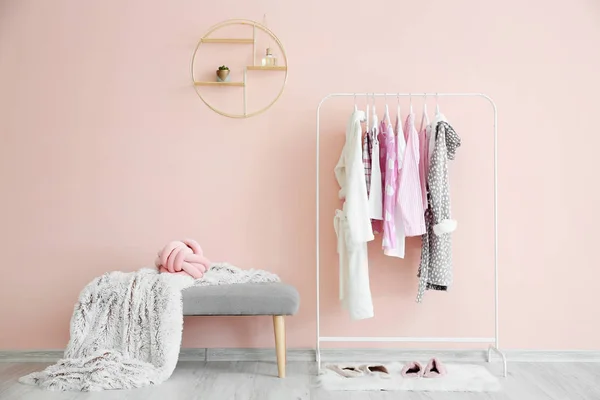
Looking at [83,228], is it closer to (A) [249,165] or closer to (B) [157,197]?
(B) [157,197]

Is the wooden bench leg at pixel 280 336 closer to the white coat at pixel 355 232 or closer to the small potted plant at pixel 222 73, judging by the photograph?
the white coat at pixel 355 232

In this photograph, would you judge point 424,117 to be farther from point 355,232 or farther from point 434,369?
point 434,369

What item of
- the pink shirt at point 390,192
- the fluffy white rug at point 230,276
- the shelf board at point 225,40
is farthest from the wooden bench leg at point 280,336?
the shelf board at point 225,40

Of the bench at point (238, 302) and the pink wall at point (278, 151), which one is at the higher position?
the pink wall at point (278, 151)

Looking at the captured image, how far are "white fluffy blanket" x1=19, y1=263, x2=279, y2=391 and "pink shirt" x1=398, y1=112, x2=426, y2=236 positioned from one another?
1.21 meters

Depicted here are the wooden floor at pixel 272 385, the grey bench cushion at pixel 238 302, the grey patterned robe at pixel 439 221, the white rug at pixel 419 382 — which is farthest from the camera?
the grey patterned robe at pixel 439 221

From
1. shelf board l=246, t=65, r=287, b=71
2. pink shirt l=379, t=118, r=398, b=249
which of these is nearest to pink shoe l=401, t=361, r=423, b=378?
pink shirt l=379, t=118, r=398, b=249

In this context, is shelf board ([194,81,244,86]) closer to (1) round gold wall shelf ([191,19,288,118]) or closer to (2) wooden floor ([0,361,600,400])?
(1) round gold wall shelf ([191,19,288,118])

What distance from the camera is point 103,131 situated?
3.71m

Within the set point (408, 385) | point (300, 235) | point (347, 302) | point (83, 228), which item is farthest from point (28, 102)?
point (408, 385)

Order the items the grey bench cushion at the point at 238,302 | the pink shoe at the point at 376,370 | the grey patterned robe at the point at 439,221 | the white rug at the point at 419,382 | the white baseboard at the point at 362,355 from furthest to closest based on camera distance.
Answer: the white baseboard at the point at 362,355 → the grey patterned robe at the point at 439,221 → the pink shoe at the point at 376,370 → the grey bench cushion at the point at 238,302 → the white rug at the point at 419,382

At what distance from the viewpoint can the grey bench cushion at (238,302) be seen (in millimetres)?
3121

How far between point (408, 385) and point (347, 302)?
1.89ft

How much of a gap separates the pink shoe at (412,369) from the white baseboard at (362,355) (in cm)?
32
